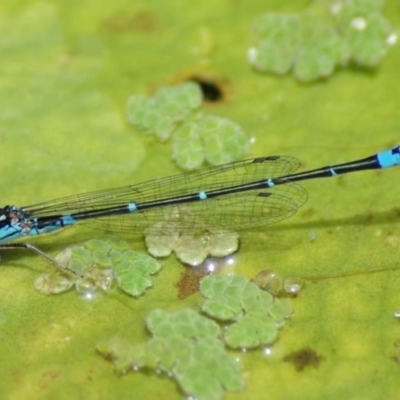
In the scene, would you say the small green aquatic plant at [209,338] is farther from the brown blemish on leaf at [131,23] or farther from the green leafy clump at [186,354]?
the brown blemish on leaf at [131,23]

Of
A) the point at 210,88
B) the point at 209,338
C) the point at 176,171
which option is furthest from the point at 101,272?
the point at 210,88

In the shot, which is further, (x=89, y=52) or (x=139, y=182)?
(x=89, y=52)

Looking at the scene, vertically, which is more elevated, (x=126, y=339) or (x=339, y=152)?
(x=339, y=152)

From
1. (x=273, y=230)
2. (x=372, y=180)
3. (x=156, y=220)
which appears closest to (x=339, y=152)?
(x=372, y=180)

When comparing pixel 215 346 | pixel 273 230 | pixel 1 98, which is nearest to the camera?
pixel 215 346

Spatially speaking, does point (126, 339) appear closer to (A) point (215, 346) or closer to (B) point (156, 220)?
(A) point (215, 346)

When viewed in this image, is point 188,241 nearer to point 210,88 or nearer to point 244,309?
point 244,309
